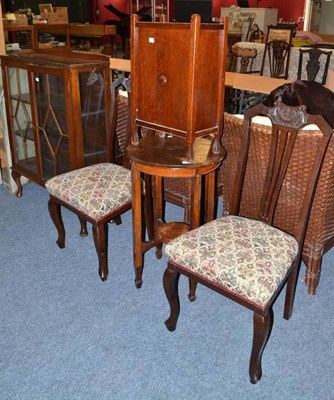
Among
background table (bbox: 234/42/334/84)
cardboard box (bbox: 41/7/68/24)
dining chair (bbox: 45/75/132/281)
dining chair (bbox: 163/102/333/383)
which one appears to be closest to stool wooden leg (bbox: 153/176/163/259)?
dining chair (bbox: 45/75/132/281)

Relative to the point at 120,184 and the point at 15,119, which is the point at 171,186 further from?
the point at 15,119

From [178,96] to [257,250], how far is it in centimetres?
68

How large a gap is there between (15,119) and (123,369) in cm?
200

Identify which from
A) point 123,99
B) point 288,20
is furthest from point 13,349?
point 288,20

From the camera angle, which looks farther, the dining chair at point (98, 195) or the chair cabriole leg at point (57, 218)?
the chair cabriole leg at point (57, 218)

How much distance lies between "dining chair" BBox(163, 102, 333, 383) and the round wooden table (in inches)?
5.9

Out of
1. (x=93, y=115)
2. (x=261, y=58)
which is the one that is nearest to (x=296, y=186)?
(x=93, y=115)

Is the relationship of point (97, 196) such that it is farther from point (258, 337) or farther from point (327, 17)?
point (327, 17)

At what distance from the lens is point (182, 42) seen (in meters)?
1.66

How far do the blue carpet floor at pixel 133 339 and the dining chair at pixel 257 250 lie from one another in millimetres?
107

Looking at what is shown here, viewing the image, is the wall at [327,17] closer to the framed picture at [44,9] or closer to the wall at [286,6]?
the wall at [286,6]

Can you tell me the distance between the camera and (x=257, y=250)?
5.49ft

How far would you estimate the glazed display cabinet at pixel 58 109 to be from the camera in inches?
99.3

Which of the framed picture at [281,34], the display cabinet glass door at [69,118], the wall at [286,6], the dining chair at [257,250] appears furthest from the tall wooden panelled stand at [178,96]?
the wall at [286,6]
